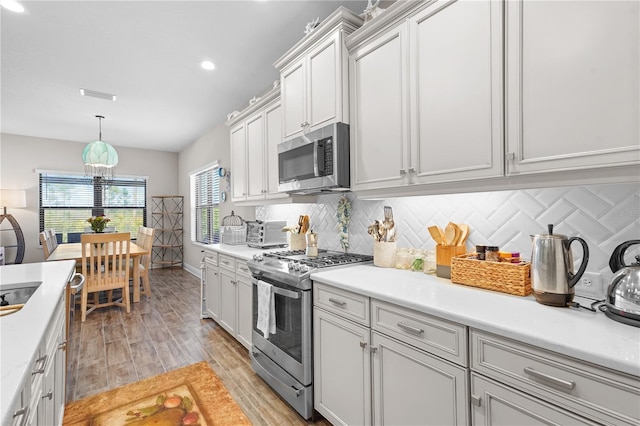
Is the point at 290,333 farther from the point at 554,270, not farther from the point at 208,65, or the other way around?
the point at 208,65

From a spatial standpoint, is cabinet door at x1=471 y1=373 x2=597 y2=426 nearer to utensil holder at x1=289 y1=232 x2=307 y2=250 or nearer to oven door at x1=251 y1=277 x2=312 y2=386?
oven door at x1=251 y1=277 x2=312 y2=386

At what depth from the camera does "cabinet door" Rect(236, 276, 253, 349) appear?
2.63m

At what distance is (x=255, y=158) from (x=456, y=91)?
7.39 feet

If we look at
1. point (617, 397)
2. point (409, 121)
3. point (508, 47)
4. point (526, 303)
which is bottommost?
point (617, 397)

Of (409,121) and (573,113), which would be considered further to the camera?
(409,121)

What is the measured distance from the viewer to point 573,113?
1.13m

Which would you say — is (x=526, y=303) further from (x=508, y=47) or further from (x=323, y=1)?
(x=323, y=1)

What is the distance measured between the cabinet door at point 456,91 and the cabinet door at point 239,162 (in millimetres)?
2295

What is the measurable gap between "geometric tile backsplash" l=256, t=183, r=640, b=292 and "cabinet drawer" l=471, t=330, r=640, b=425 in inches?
25.7

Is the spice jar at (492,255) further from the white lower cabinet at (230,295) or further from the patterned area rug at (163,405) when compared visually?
the white lower cabinet at (230,295)

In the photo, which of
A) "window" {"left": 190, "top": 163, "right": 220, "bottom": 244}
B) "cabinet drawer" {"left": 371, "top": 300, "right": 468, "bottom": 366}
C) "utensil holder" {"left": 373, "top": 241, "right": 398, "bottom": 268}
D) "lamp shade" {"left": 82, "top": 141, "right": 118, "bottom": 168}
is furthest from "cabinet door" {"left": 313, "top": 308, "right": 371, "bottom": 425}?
"lamp shade" {"left": 82, "top": 141, "right": 118, "bottom": 168}

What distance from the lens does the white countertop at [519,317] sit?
0.85 meters

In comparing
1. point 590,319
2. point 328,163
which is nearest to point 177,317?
point 328,163

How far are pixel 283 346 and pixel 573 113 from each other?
1.99m
